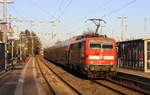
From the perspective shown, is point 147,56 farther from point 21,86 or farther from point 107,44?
point 21,86

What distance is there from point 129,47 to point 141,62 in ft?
8.46

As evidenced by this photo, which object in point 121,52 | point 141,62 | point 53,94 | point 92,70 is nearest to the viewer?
point 53,94

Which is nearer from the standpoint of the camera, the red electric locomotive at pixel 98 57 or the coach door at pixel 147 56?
the red electric locomotive at pixel 98 57

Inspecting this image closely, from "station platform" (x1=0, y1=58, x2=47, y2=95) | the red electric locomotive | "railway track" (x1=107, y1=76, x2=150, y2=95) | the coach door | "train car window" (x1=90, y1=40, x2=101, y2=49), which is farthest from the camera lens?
the coach door

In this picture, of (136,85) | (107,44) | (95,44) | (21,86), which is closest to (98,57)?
(95,44)

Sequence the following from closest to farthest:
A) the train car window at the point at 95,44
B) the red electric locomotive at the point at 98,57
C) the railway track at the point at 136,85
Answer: the railway track at the point at 136,85 → the red electric locomotive at the point at 98,57 → the train car window at the point at 95,44

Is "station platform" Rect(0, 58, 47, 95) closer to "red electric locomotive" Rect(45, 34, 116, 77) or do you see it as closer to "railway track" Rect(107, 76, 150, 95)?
"red electric locomotive" Rect(45, 34, 116, 77)

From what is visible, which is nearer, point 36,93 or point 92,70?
point 36,93

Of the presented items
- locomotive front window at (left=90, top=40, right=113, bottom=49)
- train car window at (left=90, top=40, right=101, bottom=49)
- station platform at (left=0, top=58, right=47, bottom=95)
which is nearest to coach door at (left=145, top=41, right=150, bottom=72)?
locomotive front window at (left=90, top=40, right=113, bottom=49)

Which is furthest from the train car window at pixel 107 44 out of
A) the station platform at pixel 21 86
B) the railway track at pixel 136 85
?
the station platform at pixel 21 86

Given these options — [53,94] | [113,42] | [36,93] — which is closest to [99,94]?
[53,94]

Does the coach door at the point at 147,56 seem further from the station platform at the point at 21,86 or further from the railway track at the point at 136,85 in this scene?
the station platform at the point at 21,86

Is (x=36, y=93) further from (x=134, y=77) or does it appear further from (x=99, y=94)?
(x=134, y=77)

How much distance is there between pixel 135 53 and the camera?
68.9 ft
